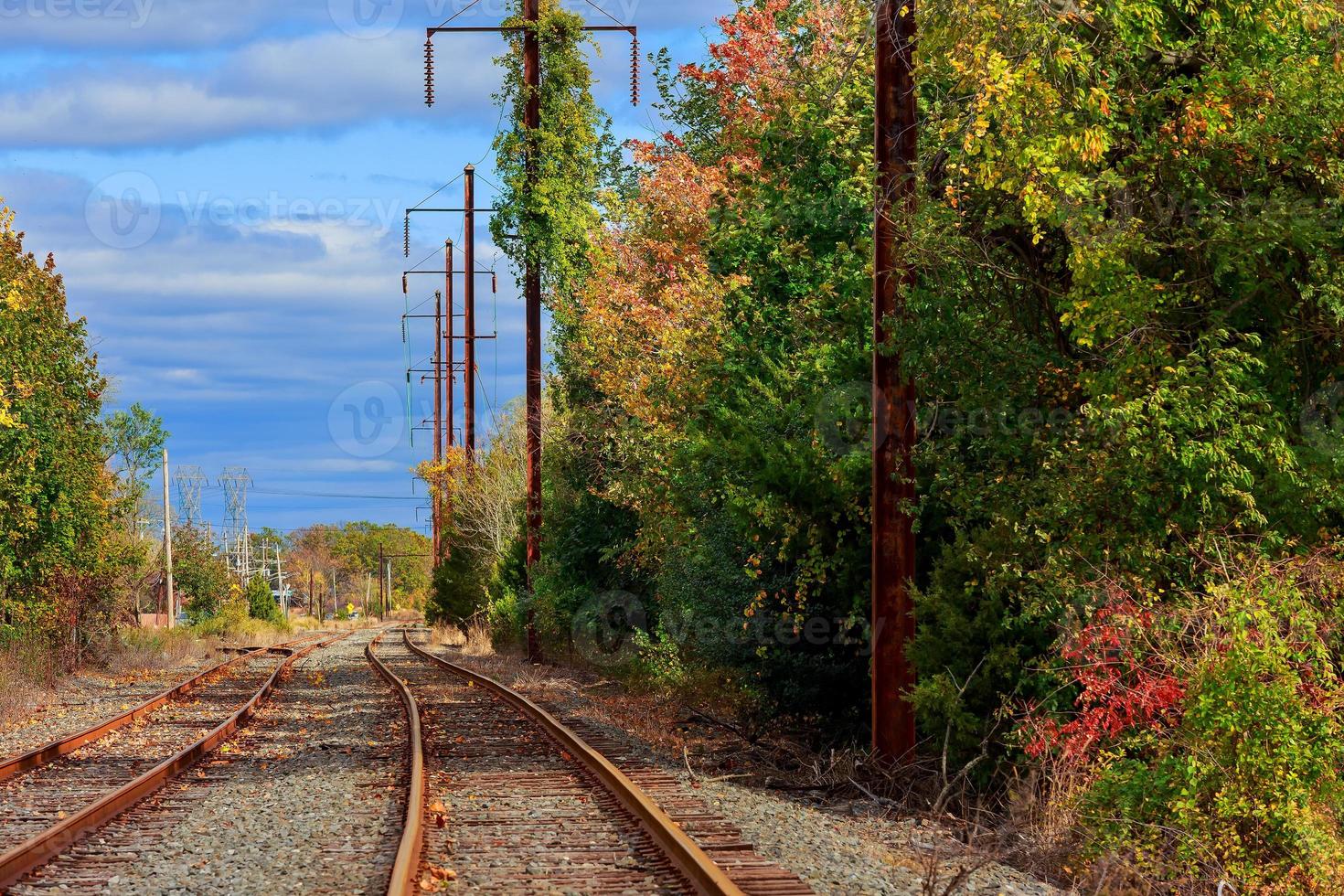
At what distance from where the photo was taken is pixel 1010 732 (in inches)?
465

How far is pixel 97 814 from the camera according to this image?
11305 mm

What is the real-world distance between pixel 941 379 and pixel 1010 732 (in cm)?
351

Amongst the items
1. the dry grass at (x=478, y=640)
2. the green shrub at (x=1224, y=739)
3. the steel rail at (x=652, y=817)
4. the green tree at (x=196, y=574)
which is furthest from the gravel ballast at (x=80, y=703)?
the green tree at (x=196, y=574)

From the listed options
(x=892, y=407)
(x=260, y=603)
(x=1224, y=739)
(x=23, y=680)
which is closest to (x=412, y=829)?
(x=1224, y=739)

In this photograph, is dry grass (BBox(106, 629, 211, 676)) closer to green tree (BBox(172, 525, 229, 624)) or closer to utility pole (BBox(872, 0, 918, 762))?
utility pole (BBox(872, 0, 918, 762))

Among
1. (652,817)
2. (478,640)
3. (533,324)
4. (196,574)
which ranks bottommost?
(478,640)

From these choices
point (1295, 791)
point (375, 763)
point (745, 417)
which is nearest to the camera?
point (1295, 791)

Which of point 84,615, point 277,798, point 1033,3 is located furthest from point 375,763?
point 84,615

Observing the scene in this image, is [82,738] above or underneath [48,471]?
underneath

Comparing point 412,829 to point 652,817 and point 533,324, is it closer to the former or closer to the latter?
point 652,817

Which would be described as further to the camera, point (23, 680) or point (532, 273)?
point (532, 273)

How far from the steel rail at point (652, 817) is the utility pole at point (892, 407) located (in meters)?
2.70

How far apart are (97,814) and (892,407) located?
7.89m

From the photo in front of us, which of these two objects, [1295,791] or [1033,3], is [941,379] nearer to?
[1033,3]
